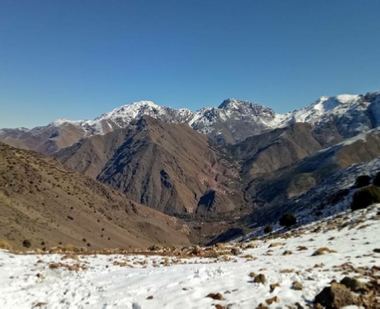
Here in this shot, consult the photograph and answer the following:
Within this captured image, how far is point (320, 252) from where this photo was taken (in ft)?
52.3

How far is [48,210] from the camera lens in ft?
298

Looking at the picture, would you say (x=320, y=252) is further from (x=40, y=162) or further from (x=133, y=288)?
(x=40, y=162)

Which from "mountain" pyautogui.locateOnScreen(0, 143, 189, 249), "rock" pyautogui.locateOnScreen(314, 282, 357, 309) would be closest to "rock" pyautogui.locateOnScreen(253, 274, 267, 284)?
"rock" pyautogui.locateOnScreen(314, 282, 357, 309)

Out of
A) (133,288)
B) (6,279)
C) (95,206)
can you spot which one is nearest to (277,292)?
(133,288)

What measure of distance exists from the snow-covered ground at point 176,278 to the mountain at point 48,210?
46233 millimetres

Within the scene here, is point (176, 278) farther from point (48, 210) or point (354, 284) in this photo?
point (48, 210)

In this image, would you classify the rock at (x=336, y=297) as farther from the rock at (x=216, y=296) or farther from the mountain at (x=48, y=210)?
the mountain at (x=48, y=210)

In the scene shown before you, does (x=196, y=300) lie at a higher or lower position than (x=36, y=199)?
lower

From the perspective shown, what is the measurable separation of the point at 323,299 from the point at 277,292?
5.22 ft

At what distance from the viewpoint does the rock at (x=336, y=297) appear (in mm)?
9333

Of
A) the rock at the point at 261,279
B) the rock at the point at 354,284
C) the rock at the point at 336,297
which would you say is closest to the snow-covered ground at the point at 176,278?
the rock at the point at 261,279

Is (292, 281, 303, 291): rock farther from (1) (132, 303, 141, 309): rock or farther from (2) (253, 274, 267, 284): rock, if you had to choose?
(1) (132, 303, 141, 309): rock

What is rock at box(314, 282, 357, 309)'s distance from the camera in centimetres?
933

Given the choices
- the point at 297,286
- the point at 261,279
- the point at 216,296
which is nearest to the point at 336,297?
the point at 297,286
